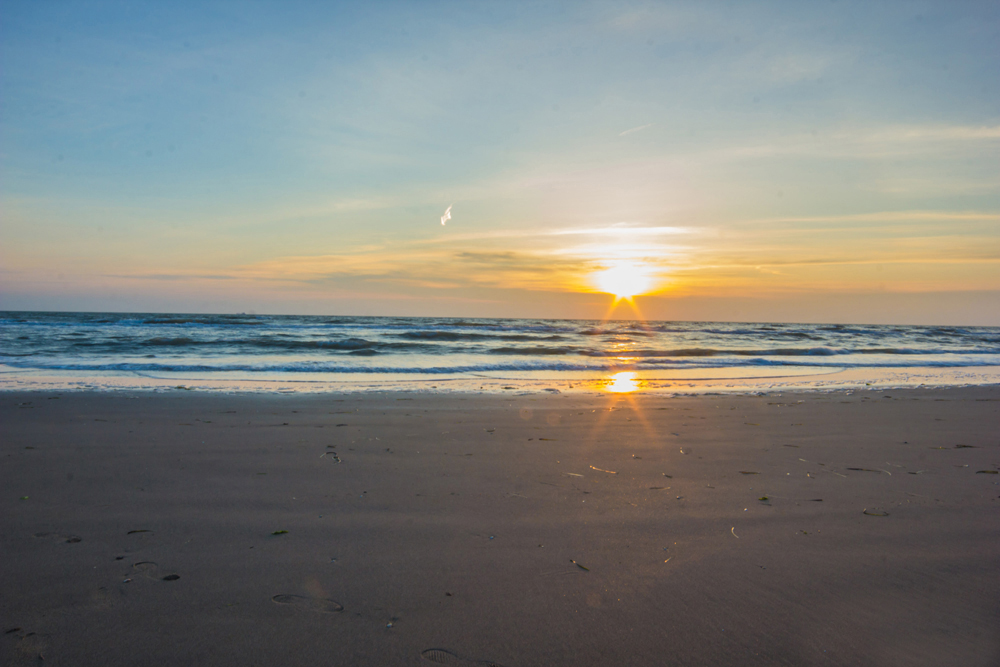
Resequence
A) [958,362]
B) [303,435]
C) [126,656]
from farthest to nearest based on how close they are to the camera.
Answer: [958,362] < [303,435] < [126,656]

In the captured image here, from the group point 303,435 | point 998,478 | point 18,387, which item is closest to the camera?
point 998,478

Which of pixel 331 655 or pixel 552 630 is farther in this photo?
pixel 552 630

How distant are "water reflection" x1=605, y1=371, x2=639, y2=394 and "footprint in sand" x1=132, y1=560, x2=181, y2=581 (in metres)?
8.04

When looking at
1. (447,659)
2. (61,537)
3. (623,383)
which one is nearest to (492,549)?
(447,659)

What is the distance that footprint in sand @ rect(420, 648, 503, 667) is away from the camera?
1927mm

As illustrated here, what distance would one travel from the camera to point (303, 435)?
5.50 meters

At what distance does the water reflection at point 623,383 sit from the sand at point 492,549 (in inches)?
180

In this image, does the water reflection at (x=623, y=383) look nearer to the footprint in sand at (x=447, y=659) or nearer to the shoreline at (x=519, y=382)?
the shoreline at (x=519, y=382)

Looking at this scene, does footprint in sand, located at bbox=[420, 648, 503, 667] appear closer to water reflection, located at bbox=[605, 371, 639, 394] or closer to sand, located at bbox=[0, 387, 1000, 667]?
sand, located at bbox=[0, 387, 1000, 667]

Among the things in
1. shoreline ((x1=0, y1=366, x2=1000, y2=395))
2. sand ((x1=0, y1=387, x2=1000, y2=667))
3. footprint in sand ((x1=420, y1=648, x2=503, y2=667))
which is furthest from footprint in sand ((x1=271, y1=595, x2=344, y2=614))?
shoreline ((x1=0, y1=366, x2=1000, y2=395))

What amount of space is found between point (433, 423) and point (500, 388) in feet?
13.1

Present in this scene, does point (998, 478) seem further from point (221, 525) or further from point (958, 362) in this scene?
point (958, 362)

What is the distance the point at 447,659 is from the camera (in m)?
1.95

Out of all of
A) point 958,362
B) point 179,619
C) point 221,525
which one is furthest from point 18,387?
point 958,362
